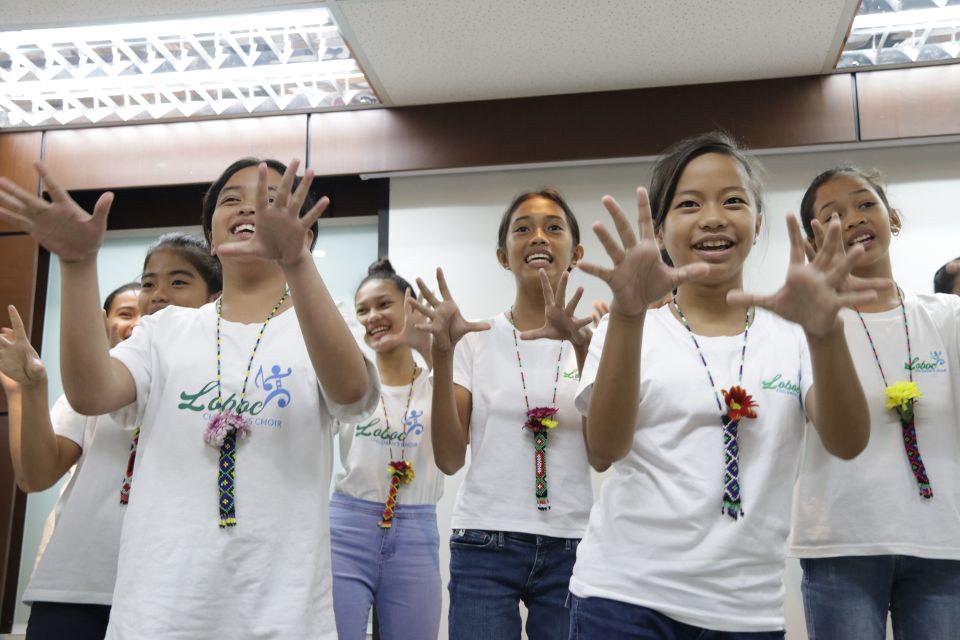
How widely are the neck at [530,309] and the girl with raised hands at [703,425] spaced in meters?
0.76

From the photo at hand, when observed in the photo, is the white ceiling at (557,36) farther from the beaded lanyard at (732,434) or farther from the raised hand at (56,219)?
the beaded lanyard at (732,434)

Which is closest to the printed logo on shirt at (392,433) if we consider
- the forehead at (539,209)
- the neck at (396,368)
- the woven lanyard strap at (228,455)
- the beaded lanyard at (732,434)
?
the neck at (396,368)

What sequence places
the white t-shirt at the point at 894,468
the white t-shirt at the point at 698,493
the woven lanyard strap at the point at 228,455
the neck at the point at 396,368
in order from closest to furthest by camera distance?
the white t-shirt at the point at 698,493, the woven lanyard strap at the point at 228,455, the white t-shirt at the point at 894,468, the neck at the point at 396,368

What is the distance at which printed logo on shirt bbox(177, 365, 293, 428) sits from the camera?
1561mm

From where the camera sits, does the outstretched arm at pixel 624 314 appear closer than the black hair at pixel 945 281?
Yes

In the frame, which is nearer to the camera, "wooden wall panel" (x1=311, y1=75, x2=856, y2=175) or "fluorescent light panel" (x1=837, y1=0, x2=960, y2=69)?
"fluorescent light panel" (x1=837, y1=0, x2=960, y2=69)

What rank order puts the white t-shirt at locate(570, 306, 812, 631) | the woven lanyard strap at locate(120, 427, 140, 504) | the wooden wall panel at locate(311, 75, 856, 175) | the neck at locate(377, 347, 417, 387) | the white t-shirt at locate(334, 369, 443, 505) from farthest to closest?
the wooden wall panel at locate(311, 75, 856, 175) → the neck at locate(377, 347, 417, 387) → the white t-shirt at locate(334, 369, 443, 505) → the woven lanyard strap at locate(120, 427, 140, 504) → the white t-shirt at locate(570, 306, 812, 631)

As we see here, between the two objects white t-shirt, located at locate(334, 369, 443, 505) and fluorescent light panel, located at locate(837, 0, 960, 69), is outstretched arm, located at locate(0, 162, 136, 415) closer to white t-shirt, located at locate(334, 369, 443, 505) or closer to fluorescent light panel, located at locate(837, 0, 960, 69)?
white t-shirt, located at locate(334, 369, 443, 505)

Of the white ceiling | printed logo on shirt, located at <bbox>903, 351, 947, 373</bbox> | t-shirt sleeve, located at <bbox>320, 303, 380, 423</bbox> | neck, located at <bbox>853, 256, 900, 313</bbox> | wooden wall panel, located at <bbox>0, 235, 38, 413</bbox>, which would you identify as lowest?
t-shirt sleeve, located at <bbox>320, 303, 380, 423</bbox>

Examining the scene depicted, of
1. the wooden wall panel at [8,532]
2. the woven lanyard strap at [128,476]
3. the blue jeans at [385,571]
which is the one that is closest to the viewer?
the woven lanyard strap at [128,476]

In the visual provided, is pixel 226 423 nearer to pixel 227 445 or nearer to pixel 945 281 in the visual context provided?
pixel 227 445

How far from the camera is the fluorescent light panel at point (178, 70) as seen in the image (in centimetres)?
354

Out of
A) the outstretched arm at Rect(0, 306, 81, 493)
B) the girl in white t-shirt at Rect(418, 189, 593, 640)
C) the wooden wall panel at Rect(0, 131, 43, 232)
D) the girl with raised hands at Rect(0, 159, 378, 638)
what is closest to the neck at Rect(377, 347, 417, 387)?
the girl in white t-shirt at Rect(418, 189, 593, 640)

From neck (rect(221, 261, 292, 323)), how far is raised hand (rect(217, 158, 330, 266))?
0.34 meters
